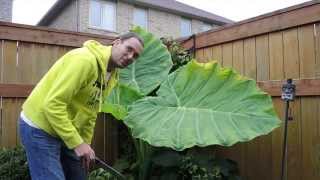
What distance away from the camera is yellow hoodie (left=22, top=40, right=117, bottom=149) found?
2035 millimetres

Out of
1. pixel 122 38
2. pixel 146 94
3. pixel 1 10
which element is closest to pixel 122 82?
pixel 146 94

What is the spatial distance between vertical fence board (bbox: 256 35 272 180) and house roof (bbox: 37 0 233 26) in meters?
13.7

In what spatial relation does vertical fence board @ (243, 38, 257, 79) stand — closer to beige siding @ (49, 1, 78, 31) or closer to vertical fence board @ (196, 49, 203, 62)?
vertical fence board @ (196, 49, 203, 62)

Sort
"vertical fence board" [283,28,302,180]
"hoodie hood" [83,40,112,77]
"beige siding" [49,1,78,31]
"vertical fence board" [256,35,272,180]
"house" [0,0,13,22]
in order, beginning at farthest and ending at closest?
"beige siding" [49,1,78,31] < "house" [0,0,13,22] < "vertical fence board" [256,35,272,180] < "vertical fence board" [283,28,302,180] < "hoodie hood" [83,40,112,77]

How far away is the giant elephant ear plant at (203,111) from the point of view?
3135 mm

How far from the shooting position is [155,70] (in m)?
4.34

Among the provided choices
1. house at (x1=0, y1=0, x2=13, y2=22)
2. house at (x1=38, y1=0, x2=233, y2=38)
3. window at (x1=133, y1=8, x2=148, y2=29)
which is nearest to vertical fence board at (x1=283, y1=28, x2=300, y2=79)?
house at (x1=0, y1=0, x2=13, y2=22)

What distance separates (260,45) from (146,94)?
115 cm

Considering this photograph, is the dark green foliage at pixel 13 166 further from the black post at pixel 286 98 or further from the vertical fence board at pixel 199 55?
the black post at pixel 286 98

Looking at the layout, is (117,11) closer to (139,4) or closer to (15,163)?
(139,4)

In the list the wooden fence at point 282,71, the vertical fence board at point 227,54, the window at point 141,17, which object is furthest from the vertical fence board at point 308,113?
the window at point 141,17

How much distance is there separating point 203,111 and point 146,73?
115 cm

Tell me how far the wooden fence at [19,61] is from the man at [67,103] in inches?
81.0

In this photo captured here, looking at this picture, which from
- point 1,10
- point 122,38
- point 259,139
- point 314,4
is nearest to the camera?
point 122,38
